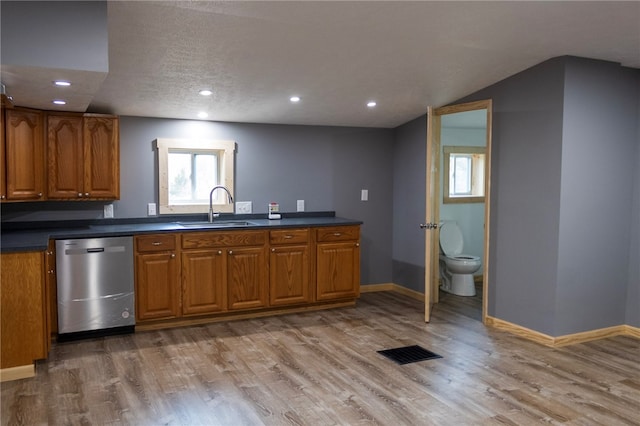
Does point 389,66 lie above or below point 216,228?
above

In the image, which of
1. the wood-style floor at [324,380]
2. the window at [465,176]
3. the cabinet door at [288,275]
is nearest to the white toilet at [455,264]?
the window at [465,176]

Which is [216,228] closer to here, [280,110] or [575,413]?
[280,110]

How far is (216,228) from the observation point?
4438 millimetres

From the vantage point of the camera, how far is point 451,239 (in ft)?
20.1

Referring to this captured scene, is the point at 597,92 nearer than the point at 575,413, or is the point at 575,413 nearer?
the point at 575,413

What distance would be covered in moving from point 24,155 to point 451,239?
178 inches

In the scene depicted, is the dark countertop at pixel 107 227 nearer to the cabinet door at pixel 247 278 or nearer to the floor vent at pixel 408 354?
the cabinet door at pixel 247 278

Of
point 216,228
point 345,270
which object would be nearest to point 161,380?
point 216,228

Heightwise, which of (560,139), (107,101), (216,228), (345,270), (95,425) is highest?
(107,101)

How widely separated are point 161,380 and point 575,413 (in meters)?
2.48

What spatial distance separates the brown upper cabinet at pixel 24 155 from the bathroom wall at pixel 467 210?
4220mm

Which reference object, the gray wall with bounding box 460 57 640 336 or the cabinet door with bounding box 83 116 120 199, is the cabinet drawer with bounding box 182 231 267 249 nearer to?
the cabinet door with bounding box 83 116 120 199

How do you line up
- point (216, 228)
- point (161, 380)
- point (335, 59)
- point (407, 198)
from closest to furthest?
point (161, 380)
point (335, 59)
point (216, 228)
point (407, 198)

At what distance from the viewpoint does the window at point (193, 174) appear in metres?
4.80
